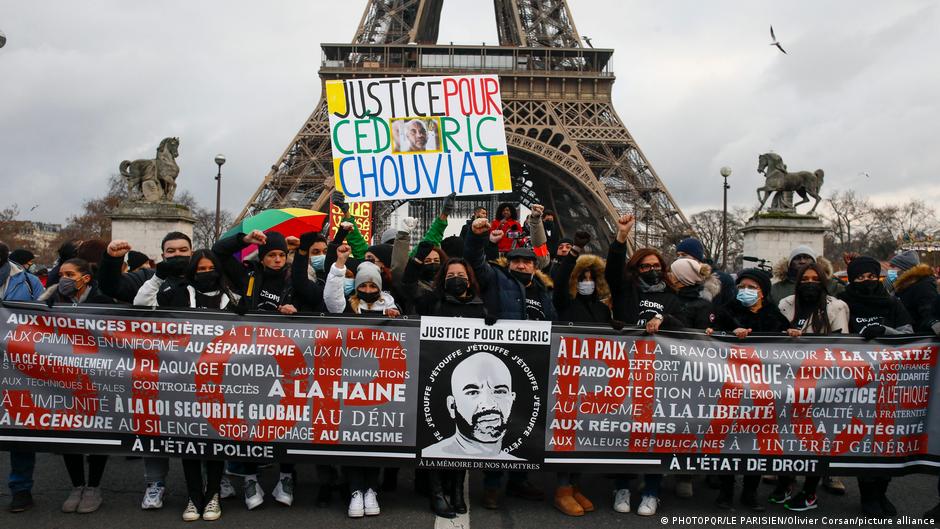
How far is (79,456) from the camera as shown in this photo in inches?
199

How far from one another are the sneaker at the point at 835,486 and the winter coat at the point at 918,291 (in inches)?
56.8

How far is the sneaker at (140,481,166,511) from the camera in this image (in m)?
4.91

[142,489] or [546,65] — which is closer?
[142,489]

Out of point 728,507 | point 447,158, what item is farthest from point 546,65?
point 728,507

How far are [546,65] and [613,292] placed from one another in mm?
35043

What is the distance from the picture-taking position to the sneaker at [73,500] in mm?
4871

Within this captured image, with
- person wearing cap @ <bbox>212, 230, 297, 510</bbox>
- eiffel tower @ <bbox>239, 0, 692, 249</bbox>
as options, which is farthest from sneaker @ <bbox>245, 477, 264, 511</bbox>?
eiffel tower @ <bbox>239, 0, 692, 249</bbox>

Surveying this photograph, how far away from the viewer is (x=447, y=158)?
6.92 metres

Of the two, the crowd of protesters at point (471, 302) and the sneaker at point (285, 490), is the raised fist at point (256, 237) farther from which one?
the sneaker at point (285, 490)

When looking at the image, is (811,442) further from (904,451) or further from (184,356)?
(184,356)

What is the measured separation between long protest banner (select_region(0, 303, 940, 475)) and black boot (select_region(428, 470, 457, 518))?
7.7 inches

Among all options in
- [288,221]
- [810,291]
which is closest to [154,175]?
[288,221]

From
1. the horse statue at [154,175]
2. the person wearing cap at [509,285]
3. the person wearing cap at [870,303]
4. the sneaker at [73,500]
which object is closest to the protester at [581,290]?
the person wearing cap at [509,285]

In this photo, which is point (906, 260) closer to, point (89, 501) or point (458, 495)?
point (458, 495)
